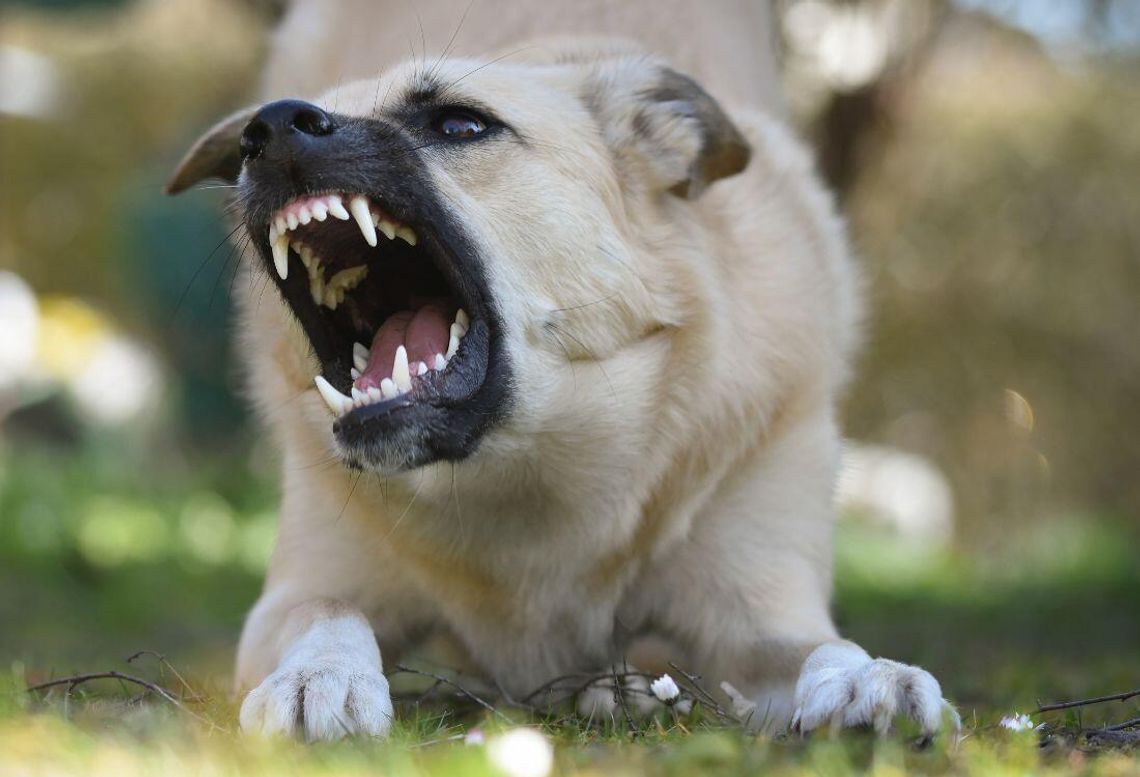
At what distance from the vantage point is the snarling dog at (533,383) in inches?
112

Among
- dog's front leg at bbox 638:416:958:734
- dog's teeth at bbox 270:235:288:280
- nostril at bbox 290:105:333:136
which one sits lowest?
dog's front leg at bbox 638:416:958:734

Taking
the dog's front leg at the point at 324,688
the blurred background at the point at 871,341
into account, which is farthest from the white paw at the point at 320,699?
the blurred background at the point at 871,341

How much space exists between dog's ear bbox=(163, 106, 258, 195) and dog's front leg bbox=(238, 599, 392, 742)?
1.18 metres

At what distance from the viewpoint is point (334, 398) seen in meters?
2.77

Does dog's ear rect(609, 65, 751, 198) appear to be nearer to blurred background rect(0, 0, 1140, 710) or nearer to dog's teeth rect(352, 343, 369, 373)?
dog's teeth rect(352, 343, 369, 373)

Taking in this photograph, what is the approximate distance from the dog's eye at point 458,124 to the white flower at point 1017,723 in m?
1.60

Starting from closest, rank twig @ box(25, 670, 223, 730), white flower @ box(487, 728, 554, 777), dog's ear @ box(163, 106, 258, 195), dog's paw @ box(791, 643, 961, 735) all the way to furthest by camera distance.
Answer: white flower @ box(487, 728, 554, 777) < dog's paw @ box(791, 643, 961, 735) < twig @ box(25, 670, 223, 730) < dog's ear @ box(163, 106, 258, 195)

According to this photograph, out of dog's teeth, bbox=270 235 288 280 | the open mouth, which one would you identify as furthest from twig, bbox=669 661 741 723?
dog's teeth, bbox=270 235 288 280

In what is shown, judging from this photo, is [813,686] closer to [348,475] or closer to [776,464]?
[776,464]

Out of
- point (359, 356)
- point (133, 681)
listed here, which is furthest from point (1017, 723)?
point (133, 681)

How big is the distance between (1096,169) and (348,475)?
7577 mm

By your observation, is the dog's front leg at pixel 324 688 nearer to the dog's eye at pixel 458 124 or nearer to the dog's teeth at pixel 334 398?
the dog's teeth at pixel 334 398

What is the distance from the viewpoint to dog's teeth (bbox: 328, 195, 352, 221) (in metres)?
2.75

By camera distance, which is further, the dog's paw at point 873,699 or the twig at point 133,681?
the twig at point 133,681
